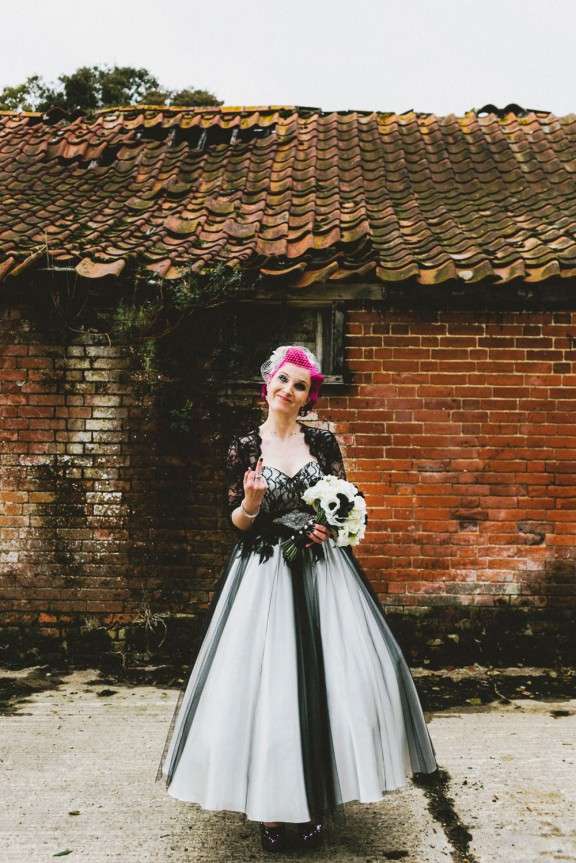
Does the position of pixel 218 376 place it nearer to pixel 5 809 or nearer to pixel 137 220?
pixel 137 220

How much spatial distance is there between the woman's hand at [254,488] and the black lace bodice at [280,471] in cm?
15


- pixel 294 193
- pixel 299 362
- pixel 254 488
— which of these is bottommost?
pixel 254 488

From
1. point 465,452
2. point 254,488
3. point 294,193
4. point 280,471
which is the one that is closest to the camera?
point 254,488

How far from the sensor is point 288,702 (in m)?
2.90

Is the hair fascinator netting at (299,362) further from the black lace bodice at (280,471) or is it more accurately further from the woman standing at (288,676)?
the black lace bodice at (280,471)

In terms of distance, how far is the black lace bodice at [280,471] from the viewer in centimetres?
327

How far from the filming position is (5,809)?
3531mm

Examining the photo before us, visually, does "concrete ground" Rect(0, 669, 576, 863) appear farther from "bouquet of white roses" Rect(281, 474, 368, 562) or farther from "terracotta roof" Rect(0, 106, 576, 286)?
"terracotta roof" Rect(0, 106, 576, 286)

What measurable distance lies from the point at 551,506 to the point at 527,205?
8.52 ft

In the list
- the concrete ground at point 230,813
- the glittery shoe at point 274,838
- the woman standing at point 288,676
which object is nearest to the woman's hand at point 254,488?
the woman standing at point 288,676

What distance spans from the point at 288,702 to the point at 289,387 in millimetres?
1282

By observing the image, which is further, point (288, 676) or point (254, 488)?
point (254, 488)
